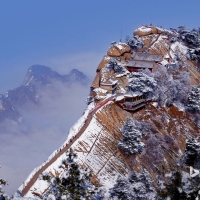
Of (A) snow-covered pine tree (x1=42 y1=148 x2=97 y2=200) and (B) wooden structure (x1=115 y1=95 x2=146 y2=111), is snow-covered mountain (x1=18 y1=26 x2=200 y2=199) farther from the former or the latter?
(A) snow-covered pine tree (x1=42 y1=148 x2=97 y2=200)

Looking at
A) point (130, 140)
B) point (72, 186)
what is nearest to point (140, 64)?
point (130, 140)

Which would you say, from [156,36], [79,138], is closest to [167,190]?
[79,138]

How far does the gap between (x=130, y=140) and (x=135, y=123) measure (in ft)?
13.4

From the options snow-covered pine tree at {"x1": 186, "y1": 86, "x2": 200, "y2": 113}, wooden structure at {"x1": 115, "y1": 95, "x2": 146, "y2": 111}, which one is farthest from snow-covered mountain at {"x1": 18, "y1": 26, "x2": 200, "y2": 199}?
snow-covered pine tree at {"x1": 186, "y1": 86, "x2": 200, "y2": 113}

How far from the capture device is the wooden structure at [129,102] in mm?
51431

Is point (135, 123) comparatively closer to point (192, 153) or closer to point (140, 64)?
point (192, 153)

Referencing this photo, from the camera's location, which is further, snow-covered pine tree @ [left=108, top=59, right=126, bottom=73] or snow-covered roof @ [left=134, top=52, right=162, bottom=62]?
snow-covered roof @ [left=134, top=52, right=162, bottom=62]

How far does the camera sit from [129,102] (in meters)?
Result: 51.9

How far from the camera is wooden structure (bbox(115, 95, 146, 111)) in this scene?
5143 cm

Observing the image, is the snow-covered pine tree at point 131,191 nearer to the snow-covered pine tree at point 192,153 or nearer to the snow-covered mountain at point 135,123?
the snow-covered mountain at point 135,123

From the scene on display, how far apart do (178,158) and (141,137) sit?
6523mm

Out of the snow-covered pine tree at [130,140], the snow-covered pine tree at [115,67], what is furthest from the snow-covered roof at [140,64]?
the snow-covered pine tree at [130,140]

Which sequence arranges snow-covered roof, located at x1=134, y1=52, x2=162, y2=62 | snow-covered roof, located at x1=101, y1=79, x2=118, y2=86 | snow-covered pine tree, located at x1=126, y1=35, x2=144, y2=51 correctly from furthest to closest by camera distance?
snow-covered pine tree, located at x1=126, y1=35, x2=144, y2=51, snow-covered roof, located at x1=134, y1=52, x2=162, y2=62, snow-covered roof, located at x1=101, y1=79, x2=118, y2=86

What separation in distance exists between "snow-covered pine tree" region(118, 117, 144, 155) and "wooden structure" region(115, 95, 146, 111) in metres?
5.19
